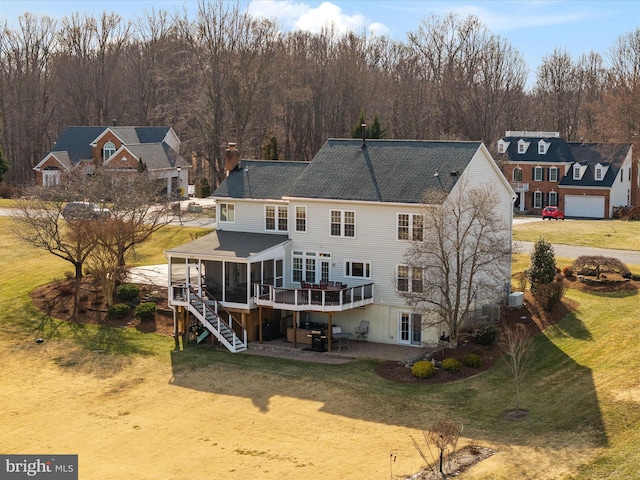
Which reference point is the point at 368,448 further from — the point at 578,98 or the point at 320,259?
the point at 578,98

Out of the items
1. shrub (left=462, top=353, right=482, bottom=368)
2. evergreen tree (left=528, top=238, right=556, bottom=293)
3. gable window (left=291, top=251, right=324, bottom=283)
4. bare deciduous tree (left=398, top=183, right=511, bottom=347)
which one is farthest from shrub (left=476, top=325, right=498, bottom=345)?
gable window (left=291, top=251, right=324, bottom=283)

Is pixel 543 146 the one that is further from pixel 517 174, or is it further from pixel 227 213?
pixel 227 213

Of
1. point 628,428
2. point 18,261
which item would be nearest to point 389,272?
point 628,428

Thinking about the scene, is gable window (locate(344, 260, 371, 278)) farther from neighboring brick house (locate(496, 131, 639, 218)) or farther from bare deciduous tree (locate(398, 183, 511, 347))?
neighboring brick house (locate(496, 131, 639, 218))

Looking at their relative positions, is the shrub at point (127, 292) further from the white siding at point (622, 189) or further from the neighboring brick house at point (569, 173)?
the white siding at point (622, 189)

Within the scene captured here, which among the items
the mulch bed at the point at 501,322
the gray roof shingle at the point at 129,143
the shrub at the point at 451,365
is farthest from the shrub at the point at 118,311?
the gray roof shingle at the point at 129,143
